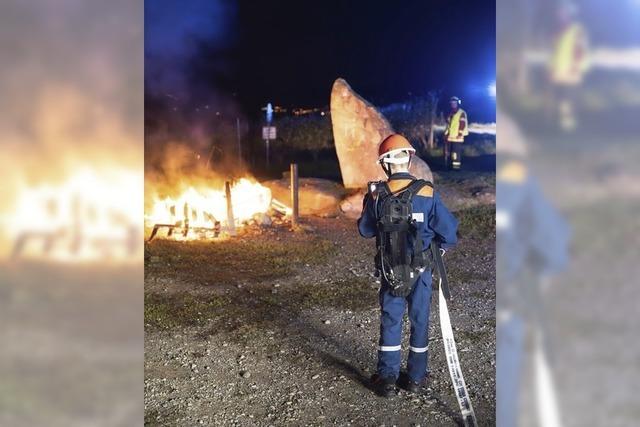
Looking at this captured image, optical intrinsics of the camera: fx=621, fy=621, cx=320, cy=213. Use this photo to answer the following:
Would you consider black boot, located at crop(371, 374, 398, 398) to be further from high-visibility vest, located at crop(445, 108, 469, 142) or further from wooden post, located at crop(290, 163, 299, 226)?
high-visibility vest, located at crop(445, 108, 469, 142)

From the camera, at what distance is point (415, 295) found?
4.18 m

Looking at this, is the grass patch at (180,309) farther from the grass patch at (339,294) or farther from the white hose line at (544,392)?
the white hose line at (544,392)

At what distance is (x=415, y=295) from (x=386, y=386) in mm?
659

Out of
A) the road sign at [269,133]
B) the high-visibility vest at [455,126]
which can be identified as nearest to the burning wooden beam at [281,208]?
the high-visibility vest at [455,126]

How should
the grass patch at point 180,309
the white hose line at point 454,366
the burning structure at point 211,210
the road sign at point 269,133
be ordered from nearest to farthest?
the white hose line at point 454,366 → the grass patch at point 180,309 → the burning structure at point 211,210 → the road sign at point 269,133

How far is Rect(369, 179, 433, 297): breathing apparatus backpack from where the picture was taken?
393cm

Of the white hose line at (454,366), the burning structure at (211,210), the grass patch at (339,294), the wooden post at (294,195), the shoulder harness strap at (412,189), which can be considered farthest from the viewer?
the wooden post at (294,195)

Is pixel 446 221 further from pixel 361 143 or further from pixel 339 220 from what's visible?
pixel 361 143

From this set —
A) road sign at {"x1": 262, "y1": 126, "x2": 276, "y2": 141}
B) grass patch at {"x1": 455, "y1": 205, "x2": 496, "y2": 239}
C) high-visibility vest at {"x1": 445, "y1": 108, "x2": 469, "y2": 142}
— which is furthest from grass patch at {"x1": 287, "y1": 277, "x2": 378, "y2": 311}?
road sign at {"x1": 262, "y1": 126, "x2": 276, "y2": 141}

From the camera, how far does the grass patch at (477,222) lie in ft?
32.7

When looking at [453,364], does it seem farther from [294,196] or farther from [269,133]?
[269,133]

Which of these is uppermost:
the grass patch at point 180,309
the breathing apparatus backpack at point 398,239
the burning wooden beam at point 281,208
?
the burning wooden beam at point 281,208

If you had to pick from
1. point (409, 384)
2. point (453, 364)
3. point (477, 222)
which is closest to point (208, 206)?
point (477, 222)

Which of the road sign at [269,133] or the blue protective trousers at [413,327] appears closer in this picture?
the blue protective trousers at [413,327]
